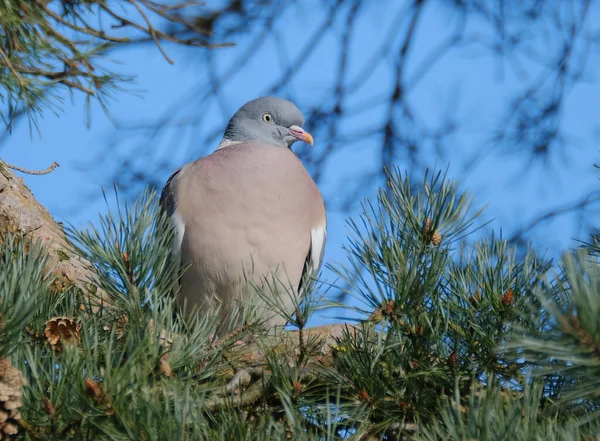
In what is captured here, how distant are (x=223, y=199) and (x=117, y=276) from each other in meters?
1.21

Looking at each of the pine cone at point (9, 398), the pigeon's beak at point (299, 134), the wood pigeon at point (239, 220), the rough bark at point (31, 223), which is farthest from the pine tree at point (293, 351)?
the pigeon's beak at point (299, 134)

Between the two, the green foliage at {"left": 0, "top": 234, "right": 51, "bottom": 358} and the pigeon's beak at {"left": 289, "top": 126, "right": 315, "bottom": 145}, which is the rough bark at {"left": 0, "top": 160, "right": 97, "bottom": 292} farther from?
the pigeon's beak at {"left": 289, "top": 126, "right": 315, "bottom": 145}

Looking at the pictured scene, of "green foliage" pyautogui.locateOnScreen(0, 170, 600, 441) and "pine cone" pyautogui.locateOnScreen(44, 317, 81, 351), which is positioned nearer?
"green foliage" pyautogui.locateOnScreen(0, 170, 600, 441)

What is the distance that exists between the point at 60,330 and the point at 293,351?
42 cm

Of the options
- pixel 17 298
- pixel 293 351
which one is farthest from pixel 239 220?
pixel 17 298

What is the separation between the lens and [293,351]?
5.21ft

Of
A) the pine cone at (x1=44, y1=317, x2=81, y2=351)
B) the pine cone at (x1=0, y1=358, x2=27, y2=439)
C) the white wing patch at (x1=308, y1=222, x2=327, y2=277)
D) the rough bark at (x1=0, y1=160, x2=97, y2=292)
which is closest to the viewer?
the pine cone at (x1=0, y1=358, x2=27, y2=439)

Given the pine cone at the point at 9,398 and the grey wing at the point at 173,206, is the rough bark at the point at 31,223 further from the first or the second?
the pine cone at the point at 9,398

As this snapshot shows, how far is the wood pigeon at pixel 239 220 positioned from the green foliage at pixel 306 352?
103 centimetres

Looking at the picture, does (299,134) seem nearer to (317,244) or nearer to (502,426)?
(317,244)

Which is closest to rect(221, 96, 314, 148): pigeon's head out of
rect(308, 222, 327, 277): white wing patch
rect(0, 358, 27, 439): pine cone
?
rect(308, 222, 327, 277): white wing patch

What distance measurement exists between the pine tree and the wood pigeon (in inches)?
41.1

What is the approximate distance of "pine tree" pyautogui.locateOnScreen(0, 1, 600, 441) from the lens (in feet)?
3.95

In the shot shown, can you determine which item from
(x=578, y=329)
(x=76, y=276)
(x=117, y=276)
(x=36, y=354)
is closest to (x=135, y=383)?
(x=36, y=354)
